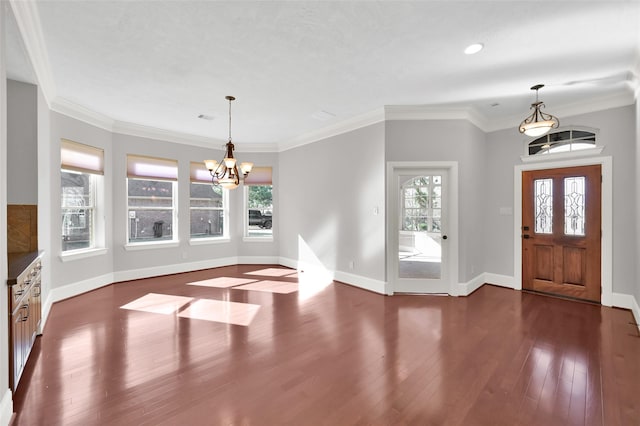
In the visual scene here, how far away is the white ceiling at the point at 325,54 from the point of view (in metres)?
2.38

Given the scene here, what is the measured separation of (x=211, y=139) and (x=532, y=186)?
628 centimetres

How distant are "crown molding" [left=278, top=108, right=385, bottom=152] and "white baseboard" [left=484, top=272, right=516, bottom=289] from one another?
3.38 m

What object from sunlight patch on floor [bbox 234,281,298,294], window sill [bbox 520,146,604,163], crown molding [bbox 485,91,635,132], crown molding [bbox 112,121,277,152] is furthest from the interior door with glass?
crown molding [bbox 112,121,277,152]

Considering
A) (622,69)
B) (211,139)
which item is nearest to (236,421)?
(622,69)

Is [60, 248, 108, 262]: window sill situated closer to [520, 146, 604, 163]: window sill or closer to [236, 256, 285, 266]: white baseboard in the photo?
[236, 256, 285, 266]: white baseboard

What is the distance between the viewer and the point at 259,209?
279 inches

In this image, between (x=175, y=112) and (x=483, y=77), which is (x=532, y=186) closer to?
(x=483, y=77)

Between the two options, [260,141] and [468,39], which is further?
[260,141]

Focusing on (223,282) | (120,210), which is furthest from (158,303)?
(120,210)

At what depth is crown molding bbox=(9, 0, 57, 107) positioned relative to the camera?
2283mm

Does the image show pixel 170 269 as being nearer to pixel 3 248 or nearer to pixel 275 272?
pixel 275 272

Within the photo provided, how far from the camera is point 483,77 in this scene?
3.51 metres

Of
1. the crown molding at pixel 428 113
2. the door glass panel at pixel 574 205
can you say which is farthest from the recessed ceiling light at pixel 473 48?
the door glass panel at pixel 574 205

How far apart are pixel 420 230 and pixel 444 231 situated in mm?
374
